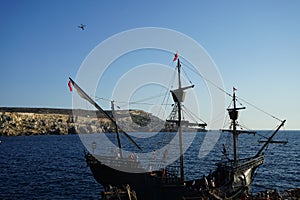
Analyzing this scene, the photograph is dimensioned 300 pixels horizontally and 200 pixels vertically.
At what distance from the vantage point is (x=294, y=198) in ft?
79.5


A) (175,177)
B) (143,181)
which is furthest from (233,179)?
(143,181)

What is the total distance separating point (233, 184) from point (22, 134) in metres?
196

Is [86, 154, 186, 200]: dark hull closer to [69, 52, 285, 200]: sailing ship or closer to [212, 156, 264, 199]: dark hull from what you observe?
[69, 52, 285, 200]: sailing ship

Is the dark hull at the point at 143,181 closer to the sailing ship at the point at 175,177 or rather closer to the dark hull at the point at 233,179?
the sailing ship at the point at 175,177

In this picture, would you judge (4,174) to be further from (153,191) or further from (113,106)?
(153,191)

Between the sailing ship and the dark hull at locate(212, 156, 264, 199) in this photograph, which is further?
the dark hull at locate(212, 156, 264, 199)

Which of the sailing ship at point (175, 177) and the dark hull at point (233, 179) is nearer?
the sailing ship at point (175, 177)

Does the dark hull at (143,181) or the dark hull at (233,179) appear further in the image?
the dark hull at (233,179)

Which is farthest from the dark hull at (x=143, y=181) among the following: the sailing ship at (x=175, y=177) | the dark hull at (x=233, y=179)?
the dark hull at (x=233, y=179)

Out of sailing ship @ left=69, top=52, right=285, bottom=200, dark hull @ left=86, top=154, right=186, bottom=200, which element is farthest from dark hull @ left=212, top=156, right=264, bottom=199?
dark hull @ left=86, top=154, right=186, bottom=200

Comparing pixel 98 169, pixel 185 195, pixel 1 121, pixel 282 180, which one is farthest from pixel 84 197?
pixel 1 121

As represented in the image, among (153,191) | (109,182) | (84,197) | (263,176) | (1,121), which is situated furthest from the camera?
(1,121)

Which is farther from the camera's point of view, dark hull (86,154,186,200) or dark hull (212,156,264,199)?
dark hull (212,156,264,199)

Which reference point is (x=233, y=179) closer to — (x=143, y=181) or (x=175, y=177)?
(x=175, y=177)
